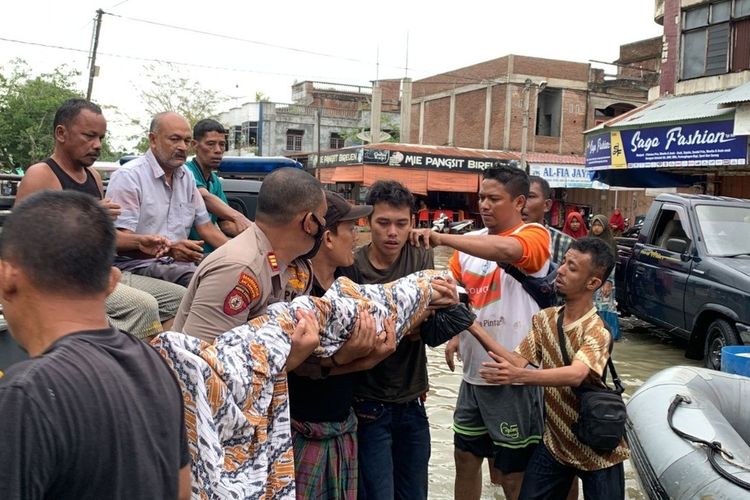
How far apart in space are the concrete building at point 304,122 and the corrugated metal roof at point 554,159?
1135 centimetres

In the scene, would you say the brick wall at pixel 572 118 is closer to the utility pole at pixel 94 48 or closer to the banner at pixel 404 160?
the banner at pixel 404 160

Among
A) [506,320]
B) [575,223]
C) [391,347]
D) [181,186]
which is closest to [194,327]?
[391,347]

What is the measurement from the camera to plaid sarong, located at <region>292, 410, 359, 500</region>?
2.49 m

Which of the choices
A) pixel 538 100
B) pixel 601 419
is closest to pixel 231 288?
pixel 601 419

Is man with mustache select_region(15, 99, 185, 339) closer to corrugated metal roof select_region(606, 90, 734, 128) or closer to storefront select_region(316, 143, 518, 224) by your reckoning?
corrugated metal roof select_region(606, 90, 734, 128)

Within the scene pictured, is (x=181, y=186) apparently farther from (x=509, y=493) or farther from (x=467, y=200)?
(x=467, y=200)

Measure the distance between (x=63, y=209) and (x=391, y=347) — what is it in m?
1.37

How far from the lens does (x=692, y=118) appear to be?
42.2 feet

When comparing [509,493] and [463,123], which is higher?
[463,123]

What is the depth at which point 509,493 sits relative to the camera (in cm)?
358

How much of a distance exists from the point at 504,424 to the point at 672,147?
11.8m

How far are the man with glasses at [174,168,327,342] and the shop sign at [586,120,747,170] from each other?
11.9 meters

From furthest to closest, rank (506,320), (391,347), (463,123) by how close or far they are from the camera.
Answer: (463,123) < (506,320) < (391,347)

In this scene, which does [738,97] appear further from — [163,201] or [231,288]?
[231,288]
